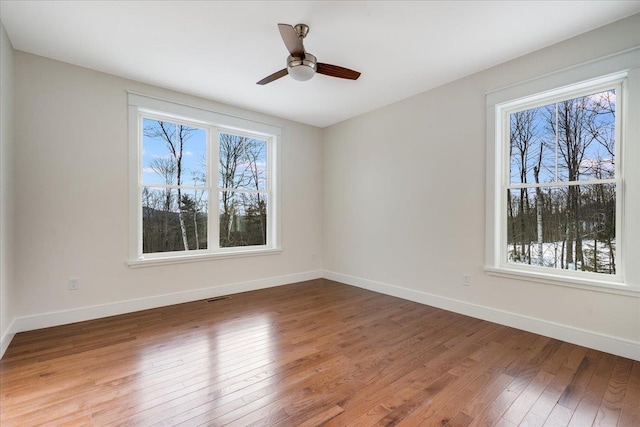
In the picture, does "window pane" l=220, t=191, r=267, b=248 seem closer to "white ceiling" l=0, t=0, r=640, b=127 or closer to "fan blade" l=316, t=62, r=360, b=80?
"white ceiling" l=0, t=0, r=640, b=127

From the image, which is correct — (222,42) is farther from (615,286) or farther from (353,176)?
(615,286)

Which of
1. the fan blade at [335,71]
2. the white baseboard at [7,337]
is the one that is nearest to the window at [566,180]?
the fan blade at [335,71]

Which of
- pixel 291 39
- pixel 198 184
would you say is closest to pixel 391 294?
pixel 198 184

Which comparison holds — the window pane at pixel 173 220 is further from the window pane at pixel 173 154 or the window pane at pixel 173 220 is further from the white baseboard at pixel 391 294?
the white baseboard at pixel 391 294

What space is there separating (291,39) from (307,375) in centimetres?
254

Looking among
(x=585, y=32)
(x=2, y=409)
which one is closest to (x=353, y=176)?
(x=585, y=32)

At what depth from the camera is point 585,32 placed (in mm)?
2586

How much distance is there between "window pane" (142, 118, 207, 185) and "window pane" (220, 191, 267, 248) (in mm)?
523

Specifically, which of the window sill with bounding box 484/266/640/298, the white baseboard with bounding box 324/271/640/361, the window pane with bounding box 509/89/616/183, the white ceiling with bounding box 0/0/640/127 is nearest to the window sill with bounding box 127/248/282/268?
the white baseboard with bounding box 324/271/640/361

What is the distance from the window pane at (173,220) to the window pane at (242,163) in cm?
49

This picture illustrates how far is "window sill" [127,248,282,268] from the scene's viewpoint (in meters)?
3.56

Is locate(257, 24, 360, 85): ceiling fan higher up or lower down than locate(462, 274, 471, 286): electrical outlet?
higher up

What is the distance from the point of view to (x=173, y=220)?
12.9 ft

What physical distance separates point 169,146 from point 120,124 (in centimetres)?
61
